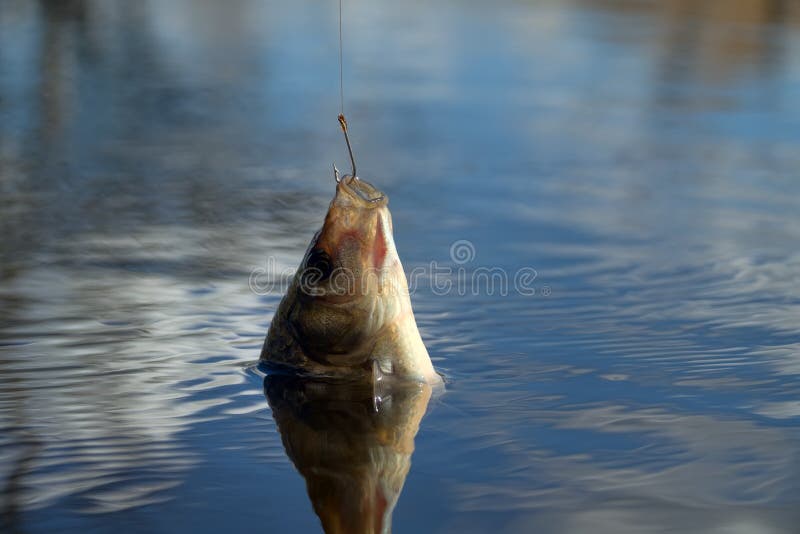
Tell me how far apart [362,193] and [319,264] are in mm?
252

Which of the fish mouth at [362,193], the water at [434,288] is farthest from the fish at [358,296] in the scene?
the water at [434,288]

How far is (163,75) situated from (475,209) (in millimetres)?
5886

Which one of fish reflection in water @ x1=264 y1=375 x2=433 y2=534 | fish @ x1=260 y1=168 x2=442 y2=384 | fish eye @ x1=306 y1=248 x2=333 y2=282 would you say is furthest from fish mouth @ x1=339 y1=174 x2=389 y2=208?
fish reflection in water @ x1=264 y1=375 x2=433 y2=534

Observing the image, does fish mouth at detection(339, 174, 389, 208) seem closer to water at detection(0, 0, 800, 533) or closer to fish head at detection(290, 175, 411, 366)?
fish head at detection(290, 175, 411, 366)

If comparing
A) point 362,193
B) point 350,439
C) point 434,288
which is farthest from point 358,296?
point 434,288

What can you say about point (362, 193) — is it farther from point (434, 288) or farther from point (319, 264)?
point (434, 288)

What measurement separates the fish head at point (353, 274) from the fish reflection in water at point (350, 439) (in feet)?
0.57

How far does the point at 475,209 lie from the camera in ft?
21.6

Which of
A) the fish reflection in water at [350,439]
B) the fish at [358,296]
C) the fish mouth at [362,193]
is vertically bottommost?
the fish reflection in water at [350,439]

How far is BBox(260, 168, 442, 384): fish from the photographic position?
11.9ft

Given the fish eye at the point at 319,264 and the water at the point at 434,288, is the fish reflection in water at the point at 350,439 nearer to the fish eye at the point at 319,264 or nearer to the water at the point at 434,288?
the water at the point at 434,288

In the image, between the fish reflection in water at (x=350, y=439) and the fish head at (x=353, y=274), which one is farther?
the fish head at (x=353, y=274)

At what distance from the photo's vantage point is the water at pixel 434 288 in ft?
10.1

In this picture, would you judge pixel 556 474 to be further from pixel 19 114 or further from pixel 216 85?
pixel 216 85
